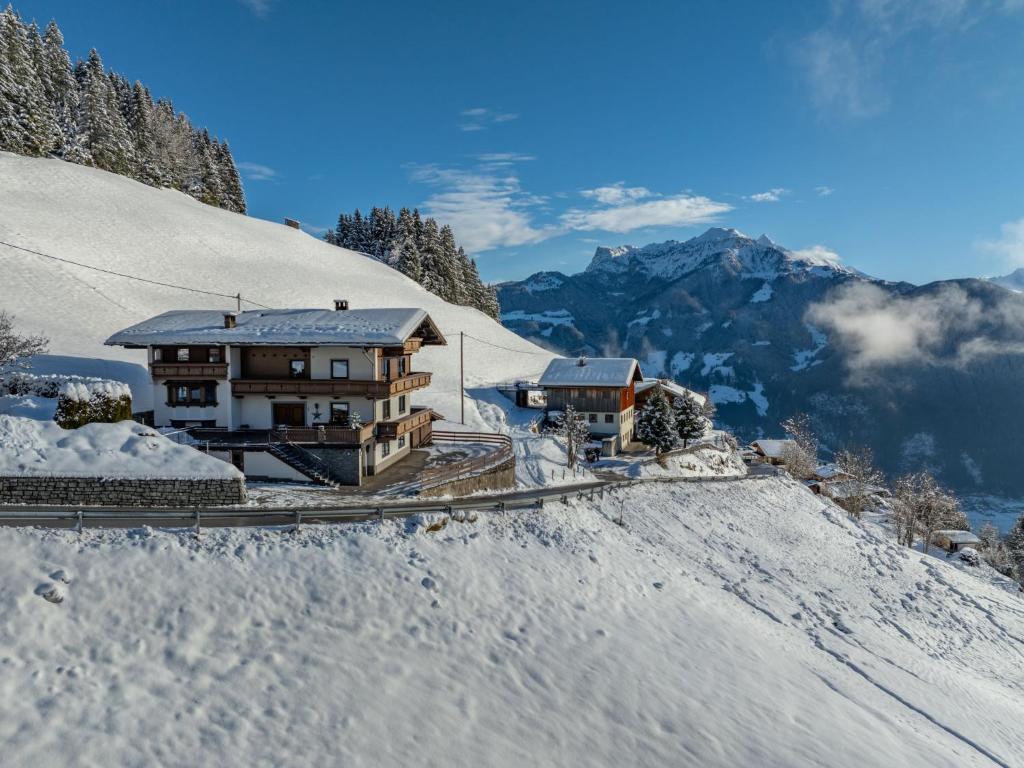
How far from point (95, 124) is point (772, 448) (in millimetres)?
114358

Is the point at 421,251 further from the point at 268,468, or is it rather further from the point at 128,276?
the point at 268,468

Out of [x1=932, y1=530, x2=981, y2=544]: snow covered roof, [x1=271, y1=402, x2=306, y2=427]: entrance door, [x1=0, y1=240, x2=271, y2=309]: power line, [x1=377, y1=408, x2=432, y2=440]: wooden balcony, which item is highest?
[x1=0, y1=240, x2=271, y2=309]: power line

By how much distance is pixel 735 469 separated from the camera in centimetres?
5550

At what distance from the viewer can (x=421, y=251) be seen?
10050cm

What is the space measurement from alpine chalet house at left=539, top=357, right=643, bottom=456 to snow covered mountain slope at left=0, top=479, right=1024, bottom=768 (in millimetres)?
35480

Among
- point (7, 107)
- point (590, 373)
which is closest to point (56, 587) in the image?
point (590, 373)

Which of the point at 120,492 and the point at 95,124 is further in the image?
the point at 95,124

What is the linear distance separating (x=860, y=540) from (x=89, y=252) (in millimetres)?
74658

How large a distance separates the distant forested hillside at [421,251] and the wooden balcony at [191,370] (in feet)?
228

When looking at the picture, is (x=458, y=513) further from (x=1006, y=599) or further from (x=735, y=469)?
(x=735, y=469)

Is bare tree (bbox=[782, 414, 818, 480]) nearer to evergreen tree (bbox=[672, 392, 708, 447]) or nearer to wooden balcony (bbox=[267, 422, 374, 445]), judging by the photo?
evergreen tree (bbox=[672, 392, 708, 447])

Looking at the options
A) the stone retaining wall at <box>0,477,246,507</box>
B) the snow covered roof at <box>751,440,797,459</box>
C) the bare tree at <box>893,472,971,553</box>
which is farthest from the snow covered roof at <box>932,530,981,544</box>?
the stone retaining wall at <box>0,477,246,507</box>

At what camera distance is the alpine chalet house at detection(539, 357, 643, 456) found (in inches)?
2271

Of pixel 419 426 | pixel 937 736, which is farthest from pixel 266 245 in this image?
pixel 937 736
